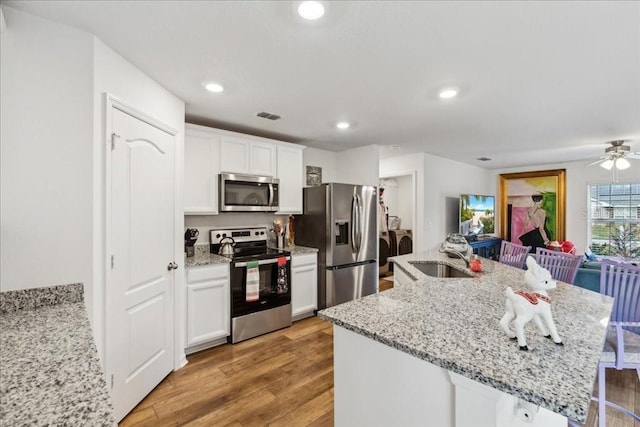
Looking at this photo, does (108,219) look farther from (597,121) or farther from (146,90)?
(597,121)

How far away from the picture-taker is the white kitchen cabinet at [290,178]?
3664 mm

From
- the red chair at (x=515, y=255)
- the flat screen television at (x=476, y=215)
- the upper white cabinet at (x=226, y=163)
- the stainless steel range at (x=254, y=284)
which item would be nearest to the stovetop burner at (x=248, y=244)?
the stainless steel range at (x=254, y=284)

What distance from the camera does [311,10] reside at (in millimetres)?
1383

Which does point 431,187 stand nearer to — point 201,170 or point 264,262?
point 264,262

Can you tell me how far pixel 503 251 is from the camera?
390cm

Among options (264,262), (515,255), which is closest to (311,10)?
(264,262)

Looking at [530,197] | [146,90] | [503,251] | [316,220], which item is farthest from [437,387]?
[530,197]

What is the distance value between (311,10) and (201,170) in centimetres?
204

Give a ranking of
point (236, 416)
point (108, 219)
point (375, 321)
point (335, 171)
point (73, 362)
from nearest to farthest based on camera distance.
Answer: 1. point (73, 362)
2. point (375, 321)
3. point (108, 219)
4. point (236, 416)
5. point (335, 171)

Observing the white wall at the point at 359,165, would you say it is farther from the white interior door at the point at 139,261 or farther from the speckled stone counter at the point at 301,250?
the white interior door at the point at 139,261

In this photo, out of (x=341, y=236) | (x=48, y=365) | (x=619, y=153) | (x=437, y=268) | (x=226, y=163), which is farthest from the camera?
(x=619, y=153)

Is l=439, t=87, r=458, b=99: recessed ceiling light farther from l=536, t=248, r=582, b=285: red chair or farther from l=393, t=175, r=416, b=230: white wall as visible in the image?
l=393, t=175, r=416, b=230: white wall

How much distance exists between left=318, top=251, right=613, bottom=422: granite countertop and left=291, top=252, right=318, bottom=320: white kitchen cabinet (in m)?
1.86

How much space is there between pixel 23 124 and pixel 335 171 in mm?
3735
